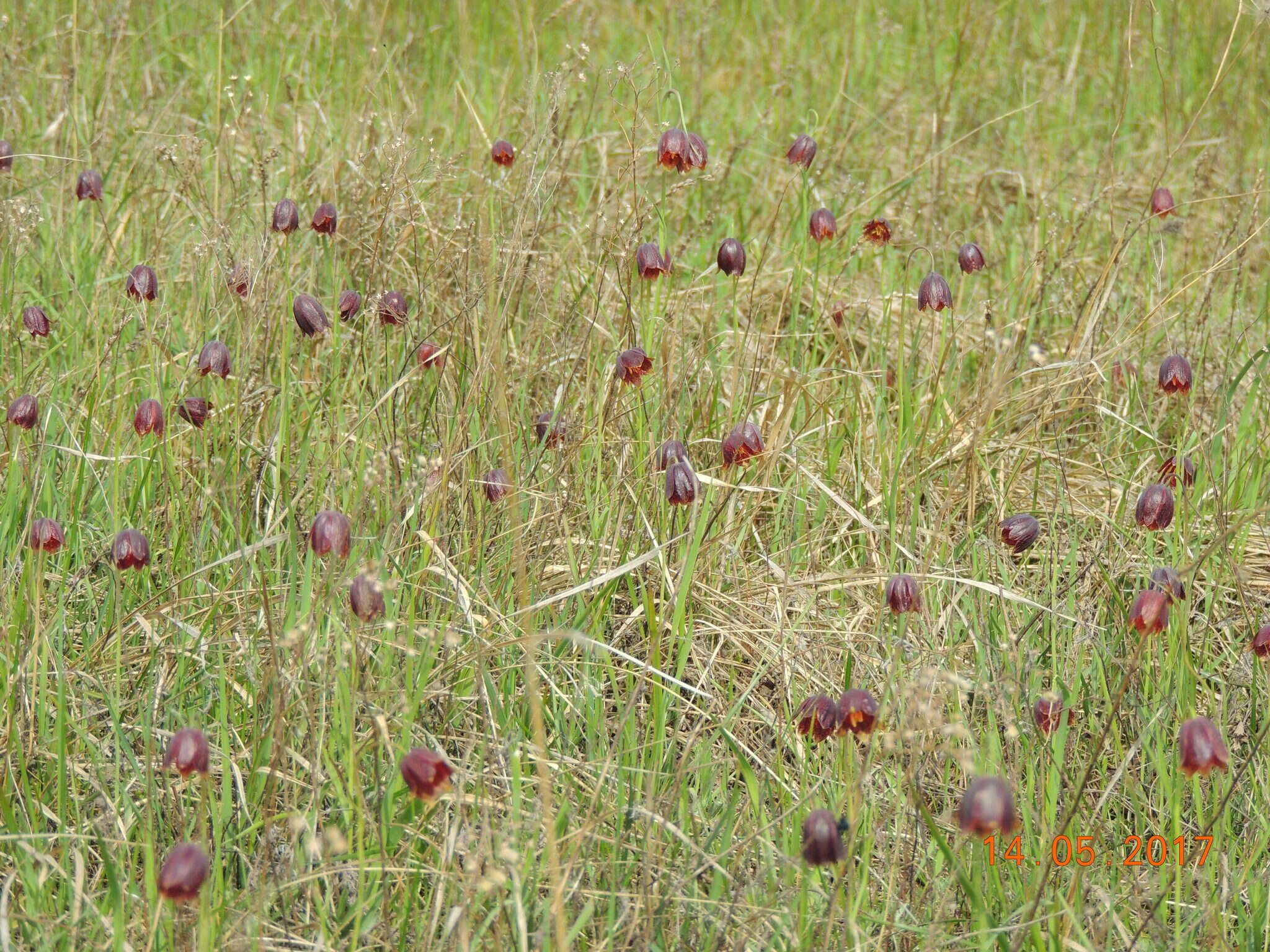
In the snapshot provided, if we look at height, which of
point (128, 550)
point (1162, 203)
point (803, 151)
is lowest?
point (128, 550)

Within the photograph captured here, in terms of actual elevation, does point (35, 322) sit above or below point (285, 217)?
below

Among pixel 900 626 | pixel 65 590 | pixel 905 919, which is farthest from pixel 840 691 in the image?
pixel 65 590

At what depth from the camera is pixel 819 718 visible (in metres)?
1.69

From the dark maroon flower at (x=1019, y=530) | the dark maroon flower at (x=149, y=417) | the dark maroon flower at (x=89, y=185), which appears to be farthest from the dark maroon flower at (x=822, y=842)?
the dark maroon flower at (x=89, y=185)

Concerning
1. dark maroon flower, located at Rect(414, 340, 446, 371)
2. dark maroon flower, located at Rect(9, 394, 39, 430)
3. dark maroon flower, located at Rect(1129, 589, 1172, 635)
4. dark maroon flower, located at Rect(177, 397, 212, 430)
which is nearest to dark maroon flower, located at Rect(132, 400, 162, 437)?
dark maroon flower, located at Rect(177, 397, 212, 430)

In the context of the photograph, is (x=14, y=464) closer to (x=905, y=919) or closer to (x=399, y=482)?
(x=399, y=482)

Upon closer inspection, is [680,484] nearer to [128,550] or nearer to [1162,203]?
[128,550]

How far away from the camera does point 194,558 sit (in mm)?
2236

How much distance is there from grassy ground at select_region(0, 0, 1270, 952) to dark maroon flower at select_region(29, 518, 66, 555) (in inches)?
4.3

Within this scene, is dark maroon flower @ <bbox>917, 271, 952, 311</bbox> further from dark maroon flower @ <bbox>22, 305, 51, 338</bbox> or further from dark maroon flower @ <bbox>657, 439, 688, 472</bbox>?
dark maroon flower @ <bbox>22, 305, 51, 338</bbox>

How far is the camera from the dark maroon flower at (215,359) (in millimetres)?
2270

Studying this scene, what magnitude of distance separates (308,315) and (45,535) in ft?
2.05

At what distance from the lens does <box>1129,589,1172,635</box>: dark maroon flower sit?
5.74 ft

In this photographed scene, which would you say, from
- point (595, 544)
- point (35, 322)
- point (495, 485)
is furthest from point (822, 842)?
point (35, 322)
